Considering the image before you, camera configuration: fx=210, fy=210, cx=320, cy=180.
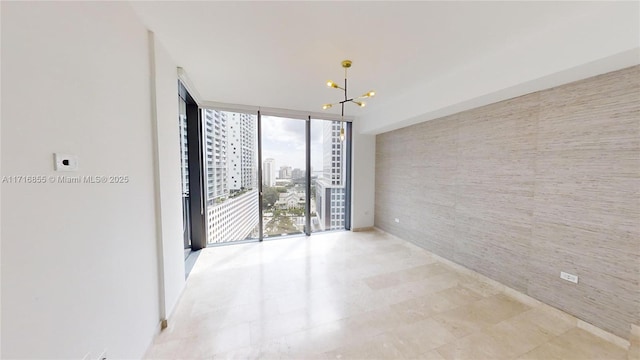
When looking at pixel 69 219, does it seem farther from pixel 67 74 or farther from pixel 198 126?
pixel 198 126

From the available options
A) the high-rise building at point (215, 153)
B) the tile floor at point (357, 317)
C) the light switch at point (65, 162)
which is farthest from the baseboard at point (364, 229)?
the light switch at point (65, 162)

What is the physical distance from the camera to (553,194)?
7.41 ft

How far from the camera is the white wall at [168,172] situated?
199 cm

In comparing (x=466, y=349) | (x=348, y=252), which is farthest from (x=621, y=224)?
(x=348, y=252)

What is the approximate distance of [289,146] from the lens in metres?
4.58

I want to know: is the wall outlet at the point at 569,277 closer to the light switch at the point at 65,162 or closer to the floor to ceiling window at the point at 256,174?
the floor to ceiling window at the point at 256,174

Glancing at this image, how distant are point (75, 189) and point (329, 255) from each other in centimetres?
335

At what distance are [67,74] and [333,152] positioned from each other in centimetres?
440

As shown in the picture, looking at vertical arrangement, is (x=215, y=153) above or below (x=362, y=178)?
above

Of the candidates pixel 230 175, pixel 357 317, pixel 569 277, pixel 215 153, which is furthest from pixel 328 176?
pixel 569 277

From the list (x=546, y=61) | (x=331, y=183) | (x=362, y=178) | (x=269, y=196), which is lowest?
(x=269, y=196)

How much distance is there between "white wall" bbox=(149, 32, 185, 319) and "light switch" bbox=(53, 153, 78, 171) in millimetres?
912

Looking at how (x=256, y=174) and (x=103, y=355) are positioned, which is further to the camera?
(x=256, y=174)

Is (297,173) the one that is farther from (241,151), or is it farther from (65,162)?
(65,162)
